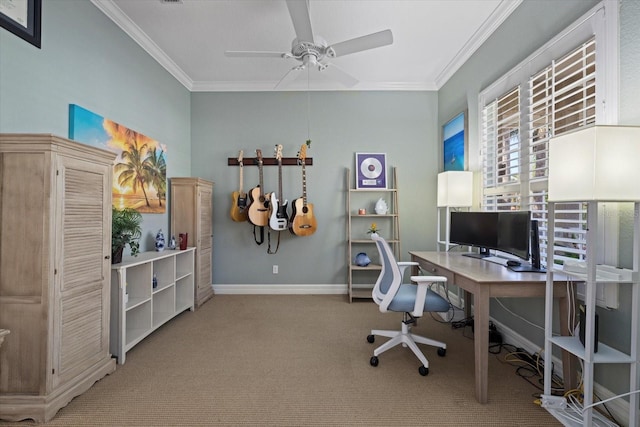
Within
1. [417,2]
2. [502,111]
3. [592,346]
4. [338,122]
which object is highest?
[417,2]

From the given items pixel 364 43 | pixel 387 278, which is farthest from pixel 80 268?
pixel 364 43

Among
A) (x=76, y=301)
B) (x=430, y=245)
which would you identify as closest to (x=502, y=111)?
(x=430, y=245)

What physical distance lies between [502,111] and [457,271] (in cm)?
161

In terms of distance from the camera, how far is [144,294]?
2623 mm

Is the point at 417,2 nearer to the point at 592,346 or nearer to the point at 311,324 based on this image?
the point at 592,346

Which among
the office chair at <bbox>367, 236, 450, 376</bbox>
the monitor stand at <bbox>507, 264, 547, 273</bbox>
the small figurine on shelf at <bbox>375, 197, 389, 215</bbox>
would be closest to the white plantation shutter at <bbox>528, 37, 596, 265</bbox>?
the monitor stand at <bbox>507, 264, 547, 273</bbox>

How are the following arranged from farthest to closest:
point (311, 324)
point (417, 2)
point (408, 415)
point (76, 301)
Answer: point (311, 324), point (417, 2), point (76, 301), point (408, 415)

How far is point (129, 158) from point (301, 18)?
6.68 feet

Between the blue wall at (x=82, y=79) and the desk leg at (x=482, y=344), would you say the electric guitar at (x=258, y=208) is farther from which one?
the desk leg at (x=482, y=344)

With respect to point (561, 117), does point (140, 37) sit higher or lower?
higher

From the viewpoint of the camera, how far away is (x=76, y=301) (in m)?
1.81

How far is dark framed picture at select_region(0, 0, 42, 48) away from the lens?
172 centimetres

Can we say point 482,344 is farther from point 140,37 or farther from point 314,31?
point 140,37

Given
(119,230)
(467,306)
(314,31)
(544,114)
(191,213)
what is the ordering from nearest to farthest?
1. (544,114)
2. (119,230)
3. (314,31)
4. (467,306)
5. (191,213)
